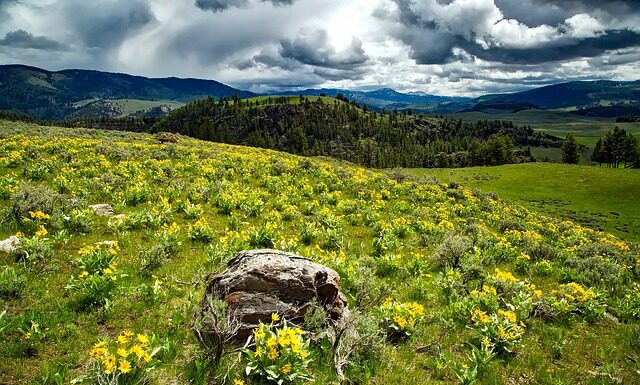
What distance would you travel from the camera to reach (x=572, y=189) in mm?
63375

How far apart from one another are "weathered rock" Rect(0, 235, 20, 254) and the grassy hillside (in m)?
0.22

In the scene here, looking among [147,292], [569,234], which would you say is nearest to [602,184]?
[569,234]

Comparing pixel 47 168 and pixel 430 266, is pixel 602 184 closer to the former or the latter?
pixel 430 266

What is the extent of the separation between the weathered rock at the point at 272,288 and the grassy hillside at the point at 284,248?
0.55 metres

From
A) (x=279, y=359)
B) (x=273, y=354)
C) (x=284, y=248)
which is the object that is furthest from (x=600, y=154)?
(x=273, y=354)

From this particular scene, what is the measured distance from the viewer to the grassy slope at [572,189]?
157 feet

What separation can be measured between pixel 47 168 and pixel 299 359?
1607cm

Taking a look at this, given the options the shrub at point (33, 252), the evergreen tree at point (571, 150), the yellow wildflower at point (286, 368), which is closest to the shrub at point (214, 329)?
the yellow wildflower at point (286, 368)

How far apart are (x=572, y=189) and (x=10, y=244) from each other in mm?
73941

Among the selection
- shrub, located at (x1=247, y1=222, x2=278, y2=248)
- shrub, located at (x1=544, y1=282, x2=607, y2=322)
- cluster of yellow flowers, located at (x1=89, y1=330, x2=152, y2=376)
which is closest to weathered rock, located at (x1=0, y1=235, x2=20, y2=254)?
cluster of yellow flowers, located at (x1=89, y1=330, x2=152, y2=376)

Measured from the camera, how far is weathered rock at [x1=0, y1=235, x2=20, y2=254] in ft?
27.6

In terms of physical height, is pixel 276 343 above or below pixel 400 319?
above

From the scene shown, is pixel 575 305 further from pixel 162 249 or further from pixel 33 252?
pixel 33 252

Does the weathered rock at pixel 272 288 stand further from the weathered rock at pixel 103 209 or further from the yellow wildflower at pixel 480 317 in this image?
the weathered rock at pixel 103 209
